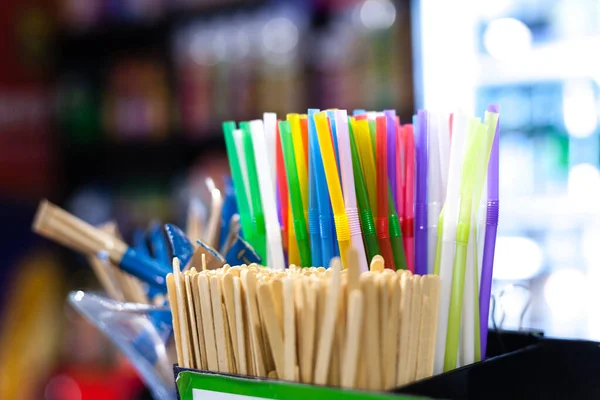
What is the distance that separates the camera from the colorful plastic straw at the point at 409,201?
560 millimetres

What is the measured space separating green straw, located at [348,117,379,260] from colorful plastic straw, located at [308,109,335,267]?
2 cm

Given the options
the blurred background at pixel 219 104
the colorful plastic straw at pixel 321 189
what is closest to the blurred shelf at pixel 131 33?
the blurred background at pixel 219 104

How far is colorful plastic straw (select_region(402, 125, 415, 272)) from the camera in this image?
22.0 inches

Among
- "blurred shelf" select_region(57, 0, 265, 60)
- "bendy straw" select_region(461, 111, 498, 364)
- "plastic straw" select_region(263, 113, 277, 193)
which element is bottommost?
"bendy straw" select_region(461, 111, 498, 364)

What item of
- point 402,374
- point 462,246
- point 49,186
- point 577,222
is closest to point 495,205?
point 462,246

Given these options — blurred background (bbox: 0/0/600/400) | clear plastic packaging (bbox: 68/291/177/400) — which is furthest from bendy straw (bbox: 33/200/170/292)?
blurred background (bbox: 0/0/600/400)

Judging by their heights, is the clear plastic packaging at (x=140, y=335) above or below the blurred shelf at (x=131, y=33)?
below

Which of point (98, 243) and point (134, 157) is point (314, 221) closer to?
point (98, 243)

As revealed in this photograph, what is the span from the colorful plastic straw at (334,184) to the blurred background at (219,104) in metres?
1.29

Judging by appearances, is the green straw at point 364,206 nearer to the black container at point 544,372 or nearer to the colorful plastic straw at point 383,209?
the colorful plastic straw at point 383,209

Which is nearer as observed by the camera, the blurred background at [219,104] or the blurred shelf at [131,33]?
the blurred background at [219,104]

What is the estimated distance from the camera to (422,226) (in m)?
0.56

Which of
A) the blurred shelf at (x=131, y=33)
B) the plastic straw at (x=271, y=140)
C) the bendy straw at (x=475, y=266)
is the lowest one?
the bendy straw at (x=475, y=266)

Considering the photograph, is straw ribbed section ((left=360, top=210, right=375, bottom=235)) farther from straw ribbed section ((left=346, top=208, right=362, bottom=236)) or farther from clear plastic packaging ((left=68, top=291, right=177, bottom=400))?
clear plastic packaging ((left=68, top=291, right=177, bottom=400))
